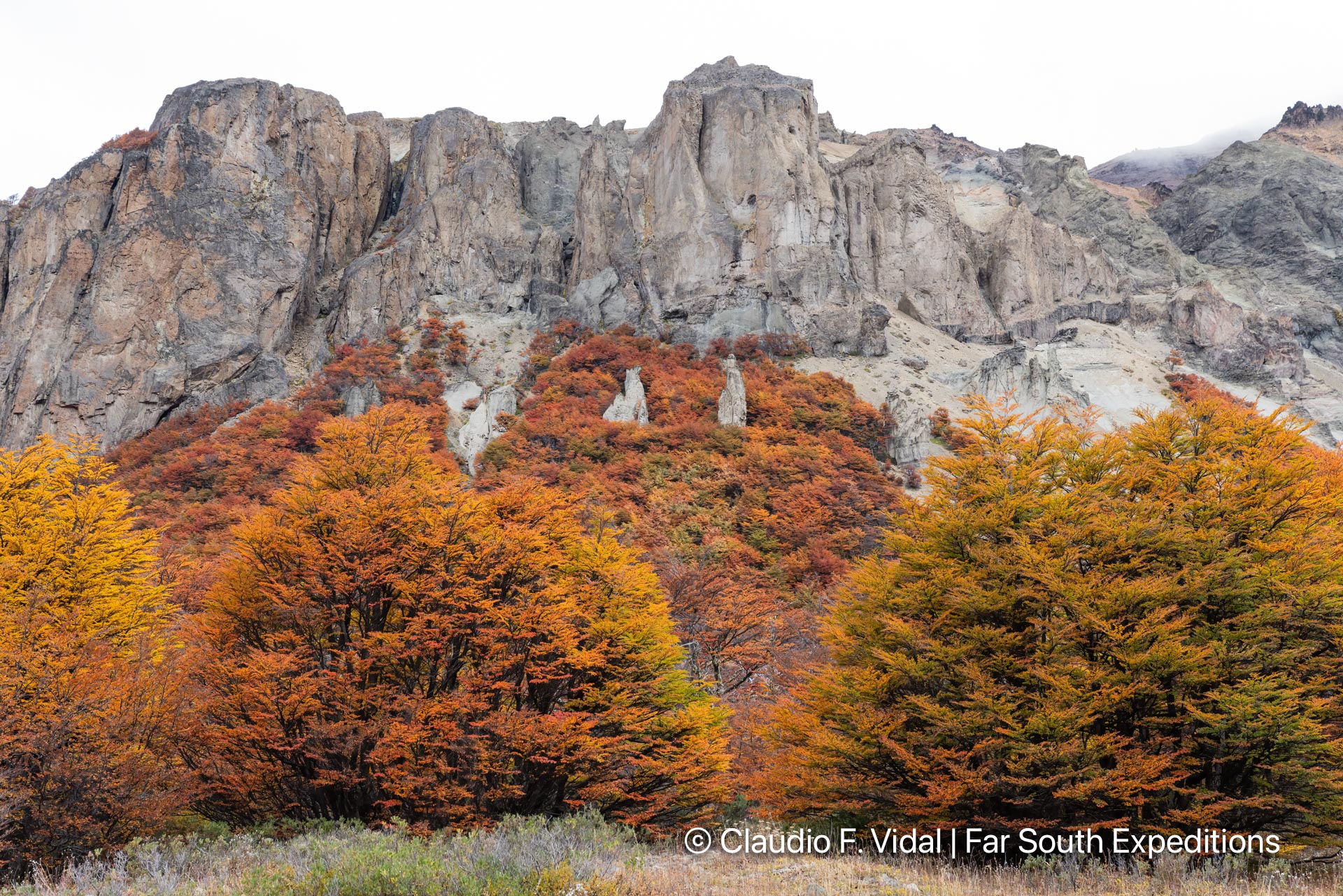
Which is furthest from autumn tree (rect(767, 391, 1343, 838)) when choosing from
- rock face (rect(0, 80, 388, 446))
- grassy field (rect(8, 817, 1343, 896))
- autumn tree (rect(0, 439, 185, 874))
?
rock face (rect(0, 80, 388, 446))

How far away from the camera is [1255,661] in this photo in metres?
11.7

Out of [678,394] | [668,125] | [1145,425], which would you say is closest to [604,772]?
[1145,425]

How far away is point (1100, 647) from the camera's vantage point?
1234cm

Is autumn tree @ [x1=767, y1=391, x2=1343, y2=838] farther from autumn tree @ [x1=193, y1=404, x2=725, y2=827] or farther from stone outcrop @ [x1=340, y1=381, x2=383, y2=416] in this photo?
stone outcrop @ [x1=340, y1=381, x2=383, y2=416]

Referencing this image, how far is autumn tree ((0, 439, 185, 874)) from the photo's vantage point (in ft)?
34.0

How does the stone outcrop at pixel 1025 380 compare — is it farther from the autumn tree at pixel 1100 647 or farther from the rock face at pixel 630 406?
the autumn tree at pixel 1100 647

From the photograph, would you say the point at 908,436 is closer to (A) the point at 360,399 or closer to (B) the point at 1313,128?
(A) the point at 360,399

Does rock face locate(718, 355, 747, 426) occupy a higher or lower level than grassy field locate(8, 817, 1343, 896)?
higher

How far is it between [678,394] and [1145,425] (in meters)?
35.1

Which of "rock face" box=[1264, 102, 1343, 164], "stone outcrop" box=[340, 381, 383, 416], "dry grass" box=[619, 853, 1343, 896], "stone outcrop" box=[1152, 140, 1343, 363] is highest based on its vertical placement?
"rock face" box=[1264, 102, 1343, 164]

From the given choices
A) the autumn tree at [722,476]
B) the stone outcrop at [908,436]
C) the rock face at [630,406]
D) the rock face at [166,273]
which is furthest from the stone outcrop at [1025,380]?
the rock face at [166,273]

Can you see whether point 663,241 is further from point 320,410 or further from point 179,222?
point 179,222

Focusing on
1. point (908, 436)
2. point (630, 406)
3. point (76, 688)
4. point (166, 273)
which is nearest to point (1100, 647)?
point (76, 688)

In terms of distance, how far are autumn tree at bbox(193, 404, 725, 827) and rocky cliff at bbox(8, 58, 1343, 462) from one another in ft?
→ 108
